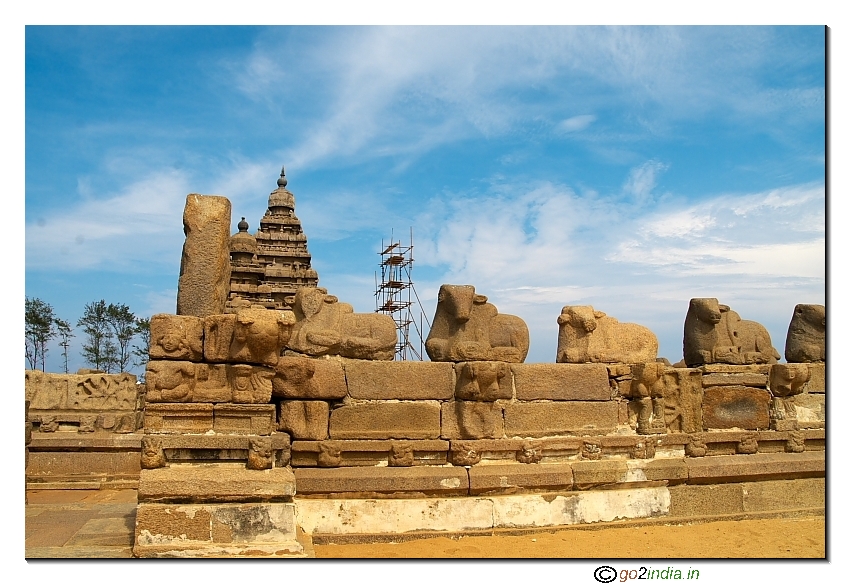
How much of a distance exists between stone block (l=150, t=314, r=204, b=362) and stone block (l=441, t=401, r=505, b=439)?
2701mm

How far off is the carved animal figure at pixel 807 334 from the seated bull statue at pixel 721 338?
333mm

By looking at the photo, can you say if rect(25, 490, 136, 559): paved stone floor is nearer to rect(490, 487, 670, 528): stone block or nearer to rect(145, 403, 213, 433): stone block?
rect(145, 403, 213, 433): stone block

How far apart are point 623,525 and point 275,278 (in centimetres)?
1552

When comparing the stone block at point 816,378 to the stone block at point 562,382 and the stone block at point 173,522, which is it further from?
the stone block at point 173,522

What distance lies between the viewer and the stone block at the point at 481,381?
769 centimetres

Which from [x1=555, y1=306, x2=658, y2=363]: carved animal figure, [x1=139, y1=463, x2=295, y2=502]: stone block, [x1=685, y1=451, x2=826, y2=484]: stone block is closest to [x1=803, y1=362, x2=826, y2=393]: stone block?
[x1=685, y1=451, x2=826, y2=484]: stone block

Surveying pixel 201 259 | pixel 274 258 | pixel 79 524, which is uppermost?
pixel 274 258

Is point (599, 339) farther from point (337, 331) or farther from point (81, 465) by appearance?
point (81, 465)

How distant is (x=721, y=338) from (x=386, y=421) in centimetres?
461

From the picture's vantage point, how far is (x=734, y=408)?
893cm

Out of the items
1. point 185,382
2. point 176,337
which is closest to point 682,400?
point 185,382

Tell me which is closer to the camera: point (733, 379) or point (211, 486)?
point (211, 486)

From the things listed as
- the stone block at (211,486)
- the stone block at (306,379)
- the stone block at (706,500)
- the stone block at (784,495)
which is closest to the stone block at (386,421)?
the stone block at (306,379)

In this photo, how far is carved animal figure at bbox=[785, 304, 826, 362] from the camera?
→ 9.39m
